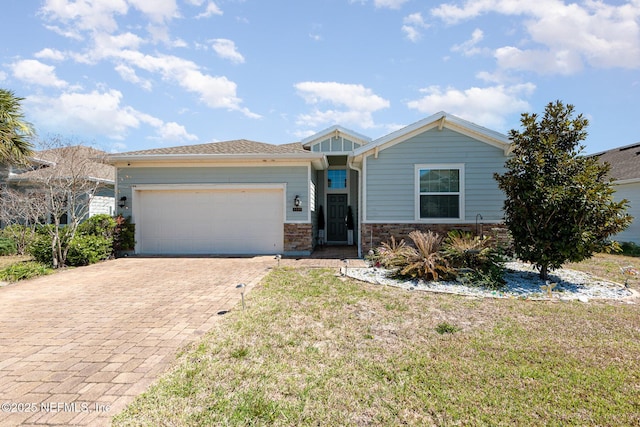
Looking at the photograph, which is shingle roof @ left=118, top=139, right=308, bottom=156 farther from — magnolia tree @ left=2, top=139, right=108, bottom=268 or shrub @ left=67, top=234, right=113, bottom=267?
shrub @ left=67, top=234, right=113, bottom=267

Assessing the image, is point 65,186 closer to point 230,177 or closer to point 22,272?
point 22,272

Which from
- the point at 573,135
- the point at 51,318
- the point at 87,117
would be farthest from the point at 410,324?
the point at 87,117

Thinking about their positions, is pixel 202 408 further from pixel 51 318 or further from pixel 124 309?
pixel 51 318

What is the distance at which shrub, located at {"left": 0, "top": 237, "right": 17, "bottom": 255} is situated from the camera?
10.7 m

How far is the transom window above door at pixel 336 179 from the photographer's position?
13703mm

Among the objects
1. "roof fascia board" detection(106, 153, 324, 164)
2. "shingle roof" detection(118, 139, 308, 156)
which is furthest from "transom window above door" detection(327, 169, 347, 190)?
"roof fascia board" detection(106, 153, 324, 164)

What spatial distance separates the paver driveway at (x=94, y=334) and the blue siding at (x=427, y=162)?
4.40m

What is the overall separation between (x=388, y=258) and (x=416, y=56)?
5.82 m

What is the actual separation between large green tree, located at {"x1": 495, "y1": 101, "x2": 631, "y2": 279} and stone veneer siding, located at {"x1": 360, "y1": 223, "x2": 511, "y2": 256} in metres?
2.76

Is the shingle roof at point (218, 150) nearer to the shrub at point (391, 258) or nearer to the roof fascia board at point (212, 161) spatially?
the roof fascia board at point (212, 161)

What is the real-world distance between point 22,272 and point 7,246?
18.5ft

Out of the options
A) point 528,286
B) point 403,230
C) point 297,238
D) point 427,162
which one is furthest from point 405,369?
point 297,238

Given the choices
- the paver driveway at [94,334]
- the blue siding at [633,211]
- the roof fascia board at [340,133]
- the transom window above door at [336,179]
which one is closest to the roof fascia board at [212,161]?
the roof fascia board at [340,133]

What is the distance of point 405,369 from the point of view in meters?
2.82
